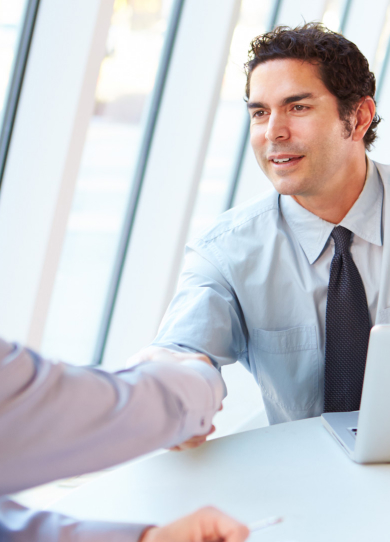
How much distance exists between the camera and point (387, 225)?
1569mm

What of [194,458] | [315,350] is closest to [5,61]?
[315,350]

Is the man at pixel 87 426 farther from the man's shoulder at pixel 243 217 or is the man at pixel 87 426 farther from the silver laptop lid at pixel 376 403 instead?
the man's shoulder at pixel 243 217

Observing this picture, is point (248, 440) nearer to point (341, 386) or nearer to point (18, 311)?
point (341, 386)

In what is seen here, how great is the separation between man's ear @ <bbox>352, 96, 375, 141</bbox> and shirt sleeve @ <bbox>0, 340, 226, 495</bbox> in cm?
133

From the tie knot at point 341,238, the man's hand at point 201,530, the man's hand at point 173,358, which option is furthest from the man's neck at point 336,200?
the man's hand at point 201,530

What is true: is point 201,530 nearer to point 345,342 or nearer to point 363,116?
point 345,342

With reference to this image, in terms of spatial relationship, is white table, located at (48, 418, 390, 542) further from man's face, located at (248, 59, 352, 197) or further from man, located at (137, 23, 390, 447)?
man's face, located at (248, 59, 352, 197)

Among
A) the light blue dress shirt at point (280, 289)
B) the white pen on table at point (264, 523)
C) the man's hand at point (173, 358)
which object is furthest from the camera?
the light blue dress shirt at point (280, 289)

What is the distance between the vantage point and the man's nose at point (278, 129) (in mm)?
1648

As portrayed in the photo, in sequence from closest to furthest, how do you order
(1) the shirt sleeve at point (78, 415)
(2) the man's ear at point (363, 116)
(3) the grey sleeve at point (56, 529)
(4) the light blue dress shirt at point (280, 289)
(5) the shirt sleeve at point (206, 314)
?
(1) the shirt sleeve at point (78, 415) < (3) the grey sleeve at point (56, 529) < (5) the shirt sleeve at point (206, 314) < (4) the light blue dress shirt at point (280, 289) < (2) the man's ear at point (363, 116)

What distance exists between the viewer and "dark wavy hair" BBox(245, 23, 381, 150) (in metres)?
1.68

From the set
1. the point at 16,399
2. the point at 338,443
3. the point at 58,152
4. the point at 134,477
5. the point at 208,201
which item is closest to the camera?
the point at 16,399

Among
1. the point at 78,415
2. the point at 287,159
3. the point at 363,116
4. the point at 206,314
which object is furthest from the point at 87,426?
the point at 363,116

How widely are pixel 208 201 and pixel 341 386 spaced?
243 centimetres
